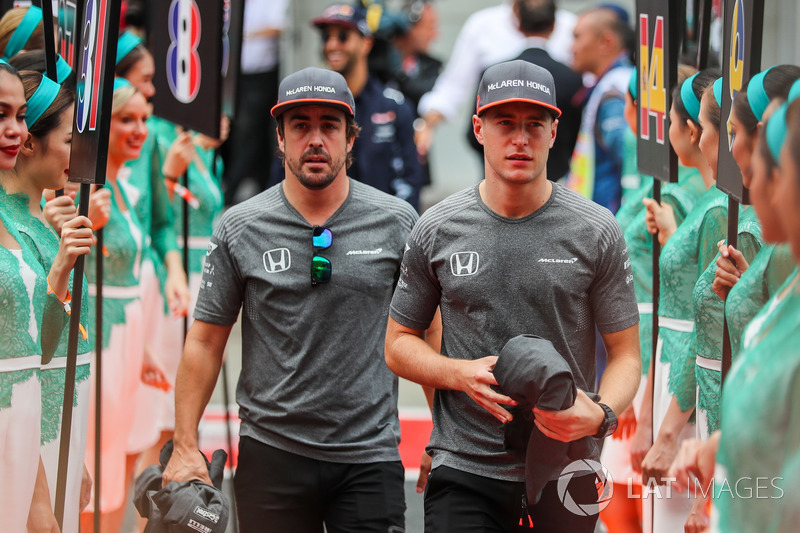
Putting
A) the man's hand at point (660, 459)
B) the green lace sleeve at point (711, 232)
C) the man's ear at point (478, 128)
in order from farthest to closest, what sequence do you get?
the man's hand at point (660, 459)
the green lace sleeve at point (711, 232)
the man's ear at point (478, 128)

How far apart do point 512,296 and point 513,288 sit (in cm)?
3

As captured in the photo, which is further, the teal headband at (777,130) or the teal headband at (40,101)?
the teal headband at (40,101)

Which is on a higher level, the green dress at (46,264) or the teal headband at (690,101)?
the teal headband at (690,101)

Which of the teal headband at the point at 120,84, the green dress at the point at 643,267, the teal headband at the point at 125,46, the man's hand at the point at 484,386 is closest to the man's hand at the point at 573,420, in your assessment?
the man's hand at the point at 484,386

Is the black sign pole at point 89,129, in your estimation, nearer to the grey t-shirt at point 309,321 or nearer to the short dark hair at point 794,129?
the grey t-shirt at point 309,321

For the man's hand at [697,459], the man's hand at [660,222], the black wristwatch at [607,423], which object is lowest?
the man's hand at [697,459]

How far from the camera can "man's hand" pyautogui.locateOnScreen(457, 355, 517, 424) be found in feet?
11.4

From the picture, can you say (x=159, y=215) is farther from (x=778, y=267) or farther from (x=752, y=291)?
(x=778, y=267)

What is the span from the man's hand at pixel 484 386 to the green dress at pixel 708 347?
1.20 metres

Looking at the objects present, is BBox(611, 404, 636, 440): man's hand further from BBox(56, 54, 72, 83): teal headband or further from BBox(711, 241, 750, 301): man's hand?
BBox(56, 54, 72, 83): teal headband

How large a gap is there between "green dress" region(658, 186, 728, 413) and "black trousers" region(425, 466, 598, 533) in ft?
3.95

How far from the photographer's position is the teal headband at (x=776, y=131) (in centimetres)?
232

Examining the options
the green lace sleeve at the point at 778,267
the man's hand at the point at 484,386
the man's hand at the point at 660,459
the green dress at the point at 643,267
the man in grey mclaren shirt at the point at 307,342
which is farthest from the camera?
the green dress at the point at 643,267

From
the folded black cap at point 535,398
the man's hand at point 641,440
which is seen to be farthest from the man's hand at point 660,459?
the folded black cap at point 535,398
